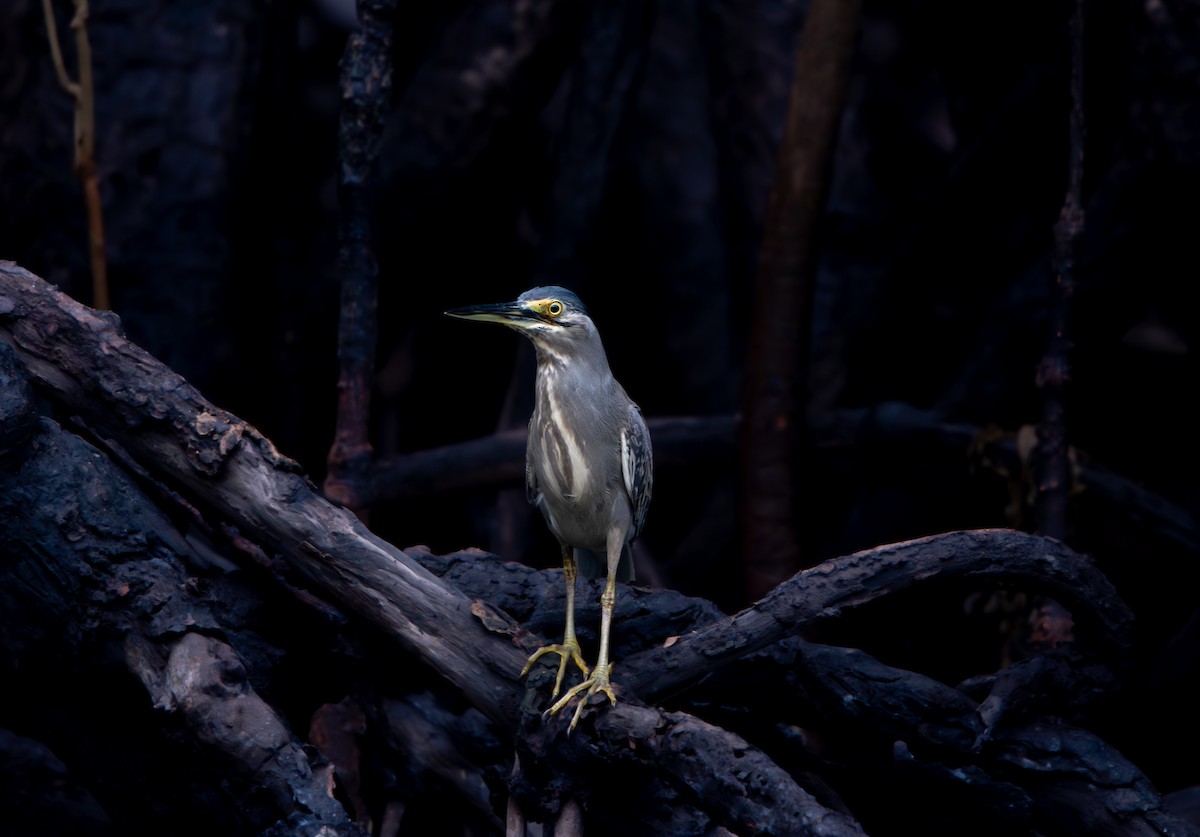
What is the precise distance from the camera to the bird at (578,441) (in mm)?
2254

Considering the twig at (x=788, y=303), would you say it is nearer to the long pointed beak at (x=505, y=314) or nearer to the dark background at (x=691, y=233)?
the dark background at (x=691, y=233)

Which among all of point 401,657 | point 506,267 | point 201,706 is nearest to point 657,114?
point 506,267

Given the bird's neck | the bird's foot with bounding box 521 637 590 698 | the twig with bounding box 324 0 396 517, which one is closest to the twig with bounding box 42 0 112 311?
the twig with bounding box 324 0 396 517

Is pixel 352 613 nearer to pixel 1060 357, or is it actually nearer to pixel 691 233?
pixel 1060 357

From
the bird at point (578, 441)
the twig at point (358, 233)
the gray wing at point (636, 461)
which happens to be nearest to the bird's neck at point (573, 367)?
the bird at point (578, 441)

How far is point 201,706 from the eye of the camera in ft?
6.38

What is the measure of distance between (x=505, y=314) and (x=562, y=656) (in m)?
0.68

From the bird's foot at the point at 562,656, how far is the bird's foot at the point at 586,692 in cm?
3

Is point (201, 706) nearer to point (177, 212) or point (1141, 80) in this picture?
point (177, 212)

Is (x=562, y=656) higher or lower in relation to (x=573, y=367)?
lower

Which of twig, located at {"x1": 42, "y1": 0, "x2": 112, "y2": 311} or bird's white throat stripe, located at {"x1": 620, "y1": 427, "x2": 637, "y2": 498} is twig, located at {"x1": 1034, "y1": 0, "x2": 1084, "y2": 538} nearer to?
bird's white throat stripe, located at {"x1": 620, "y1": 427, "x2": 637, "y2": 498}

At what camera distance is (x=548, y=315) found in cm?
225

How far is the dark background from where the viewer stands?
3568mm

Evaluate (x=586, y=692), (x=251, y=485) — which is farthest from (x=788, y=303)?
(x=251, y=485)
